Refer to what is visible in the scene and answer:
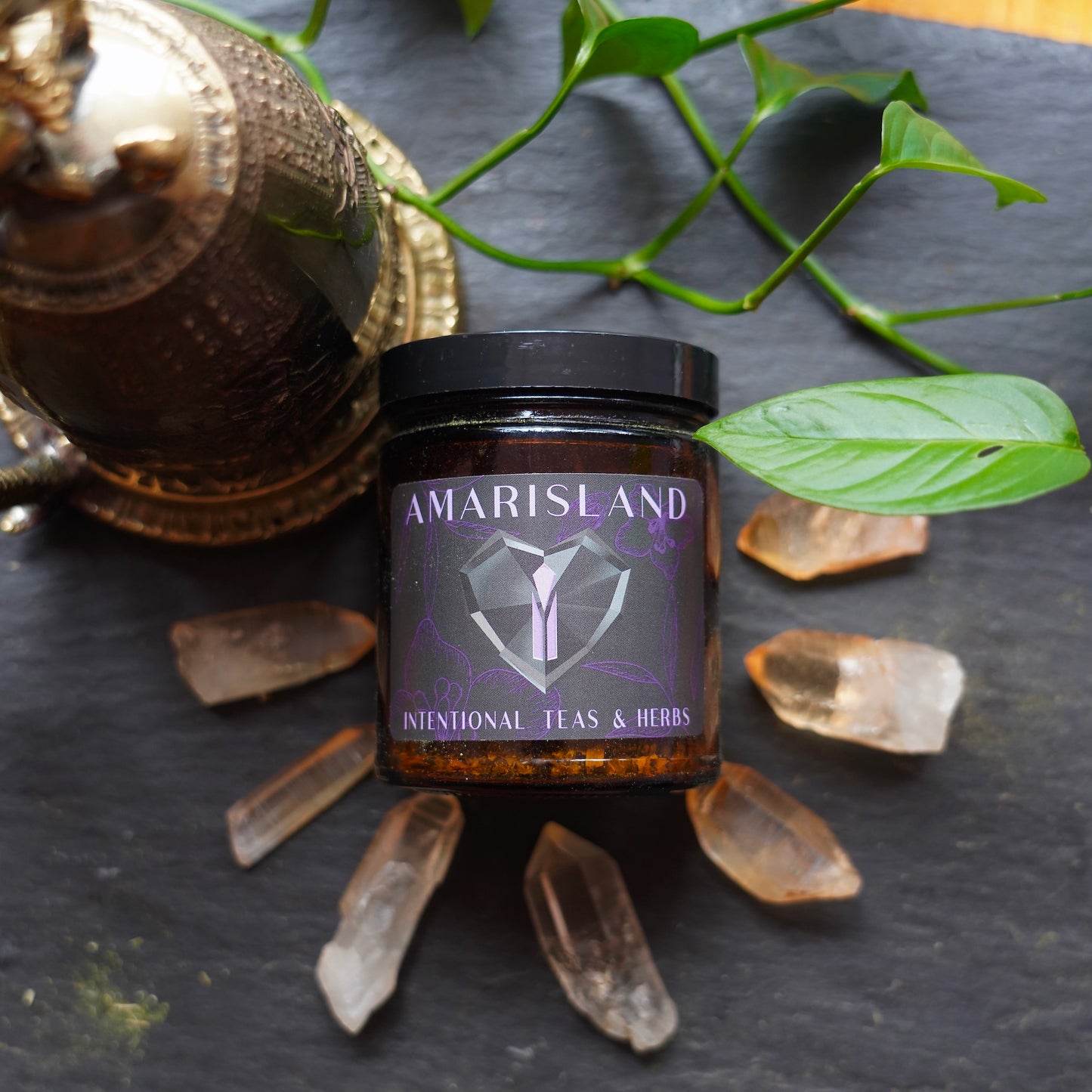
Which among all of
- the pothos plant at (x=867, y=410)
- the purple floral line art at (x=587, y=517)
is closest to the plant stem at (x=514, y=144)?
the pothos plant at (x=867, y=410)

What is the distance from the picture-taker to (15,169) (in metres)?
0.36

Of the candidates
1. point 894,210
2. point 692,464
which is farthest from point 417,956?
point 894,210

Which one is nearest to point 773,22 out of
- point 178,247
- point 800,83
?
point 800,83

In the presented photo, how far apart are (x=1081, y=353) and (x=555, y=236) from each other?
14.5 inches

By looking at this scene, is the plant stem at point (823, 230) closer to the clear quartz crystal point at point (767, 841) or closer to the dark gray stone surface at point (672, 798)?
the dark gray stone surface at point (672, 798)

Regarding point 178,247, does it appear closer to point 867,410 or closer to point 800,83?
point 867,410

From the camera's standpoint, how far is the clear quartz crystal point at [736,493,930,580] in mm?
657

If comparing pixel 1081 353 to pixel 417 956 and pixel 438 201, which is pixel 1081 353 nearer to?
pixel 438 201

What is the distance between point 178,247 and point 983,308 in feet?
1.59

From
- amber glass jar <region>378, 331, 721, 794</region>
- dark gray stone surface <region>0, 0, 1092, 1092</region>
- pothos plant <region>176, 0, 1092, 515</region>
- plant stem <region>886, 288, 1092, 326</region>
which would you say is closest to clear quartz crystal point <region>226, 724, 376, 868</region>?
dark gray stone surface <region>0, 0, 1092, 1092</region>

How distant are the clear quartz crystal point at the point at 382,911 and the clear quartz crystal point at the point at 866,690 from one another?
0.25 metres

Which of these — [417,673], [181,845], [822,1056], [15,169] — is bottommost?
[822,1056]

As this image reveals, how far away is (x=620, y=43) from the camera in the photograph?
57cm

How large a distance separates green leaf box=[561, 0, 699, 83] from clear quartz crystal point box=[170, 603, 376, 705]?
1.20ft
